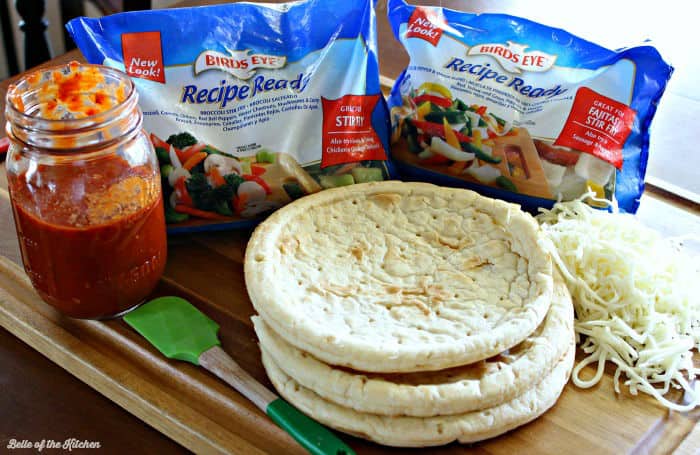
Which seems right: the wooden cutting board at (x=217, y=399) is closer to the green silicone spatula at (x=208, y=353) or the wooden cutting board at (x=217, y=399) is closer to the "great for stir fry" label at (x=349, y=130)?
the green silicone spatula at (x=208, y=353)

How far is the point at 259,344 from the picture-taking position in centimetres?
176

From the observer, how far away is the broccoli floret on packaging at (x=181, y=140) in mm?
1966

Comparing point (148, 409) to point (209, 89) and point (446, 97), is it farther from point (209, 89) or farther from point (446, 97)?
point (446, 97)

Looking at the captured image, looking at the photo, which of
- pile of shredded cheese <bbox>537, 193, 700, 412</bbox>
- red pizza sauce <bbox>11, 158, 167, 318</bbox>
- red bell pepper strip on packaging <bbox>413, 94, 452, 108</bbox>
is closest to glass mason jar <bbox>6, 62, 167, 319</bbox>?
red pizza sauce <bbox>11, 158, 167, 318</bbox>

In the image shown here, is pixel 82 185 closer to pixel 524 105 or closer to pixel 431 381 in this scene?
pixel 431 381

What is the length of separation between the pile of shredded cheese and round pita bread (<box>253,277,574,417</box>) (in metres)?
0.18

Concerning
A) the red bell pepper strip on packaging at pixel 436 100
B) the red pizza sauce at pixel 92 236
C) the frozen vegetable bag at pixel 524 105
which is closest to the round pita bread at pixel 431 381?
the red pizza sauce at pixel 92 236

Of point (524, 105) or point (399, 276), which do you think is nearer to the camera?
point (399, 276)

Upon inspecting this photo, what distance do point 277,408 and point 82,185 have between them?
609mm

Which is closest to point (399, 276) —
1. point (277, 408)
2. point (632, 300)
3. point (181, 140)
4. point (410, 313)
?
point (410, 313)

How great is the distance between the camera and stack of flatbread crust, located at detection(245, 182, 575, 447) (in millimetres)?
1511

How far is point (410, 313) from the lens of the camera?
1.68m

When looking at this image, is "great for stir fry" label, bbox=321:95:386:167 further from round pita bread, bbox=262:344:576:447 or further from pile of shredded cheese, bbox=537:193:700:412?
round pita bread, bbox=262:344:576:447

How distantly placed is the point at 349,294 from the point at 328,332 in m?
0.19
